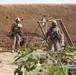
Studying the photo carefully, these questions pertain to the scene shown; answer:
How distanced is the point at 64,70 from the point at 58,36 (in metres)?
7.46

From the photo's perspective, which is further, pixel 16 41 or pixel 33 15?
pixel 33 15

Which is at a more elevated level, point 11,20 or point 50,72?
point 11,20

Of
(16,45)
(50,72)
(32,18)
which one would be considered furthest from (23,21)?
(50,72)

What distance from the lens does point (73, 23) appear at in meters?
22.0

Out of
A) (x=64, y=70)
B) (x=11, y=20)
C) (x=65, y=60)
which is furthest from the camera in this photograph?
(x=11, y=20)

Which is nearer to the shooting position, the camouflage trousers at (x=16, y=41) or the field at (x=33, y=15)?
the camouflage trousers at (x=16, y=41)

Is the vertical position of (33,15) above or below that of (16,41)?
above

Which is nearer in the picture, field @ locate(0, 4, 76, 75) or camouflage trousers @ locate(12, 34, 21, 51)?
camouflage trousers @ locate(12, 34, 21, 51)

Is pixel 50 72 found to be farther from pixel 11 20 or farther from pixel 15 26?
pixel 11 20

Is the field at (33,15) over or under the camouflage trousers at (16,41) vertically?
over

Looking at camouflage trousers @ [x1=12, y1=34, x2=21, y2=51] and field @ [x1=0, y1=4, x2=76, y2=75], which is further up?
field @ [x1=0, y1=4, x2=76, y2=75]

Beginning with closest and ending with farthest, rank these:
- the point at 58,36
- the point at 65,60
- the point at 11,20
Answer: the point at 65,60 → the point at 58,36 → the point at 11,20

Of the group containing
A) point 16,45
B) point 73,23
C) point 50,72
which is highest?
point 73,23

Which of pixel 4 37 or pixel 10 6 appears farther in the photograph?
pixel 10 6
